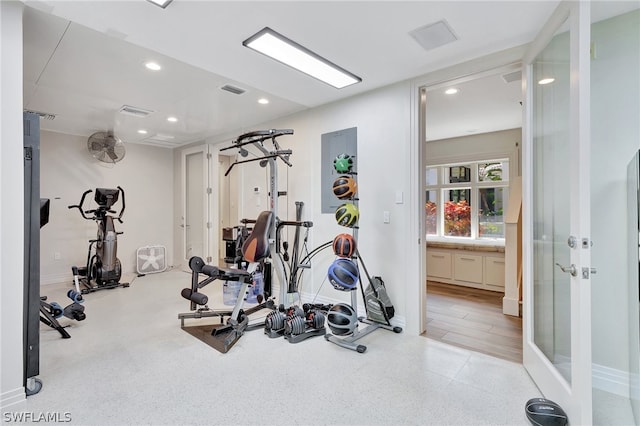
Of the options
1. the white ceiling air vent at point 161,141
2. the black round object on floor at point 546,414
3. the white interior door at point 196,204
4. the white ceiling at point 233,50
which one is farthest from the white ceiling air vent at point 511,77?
the white ceiling air vent at point 161,141

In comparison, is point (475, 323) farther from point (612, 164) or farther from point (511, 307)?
point (612, 164)

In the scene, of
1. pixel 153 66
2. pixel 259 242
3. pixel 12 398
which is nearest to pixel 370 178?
pixel 259 242

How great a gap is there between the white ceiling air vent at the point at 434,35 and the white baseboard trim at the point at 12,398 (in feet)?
11.4

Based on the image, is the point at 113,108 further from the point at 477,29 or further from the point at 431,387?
the point at 431,387

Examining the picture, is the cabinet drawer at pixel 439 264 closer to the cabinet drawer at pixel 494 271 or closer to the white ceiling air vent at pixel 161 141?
the cabinet drawer at pixel 494 271

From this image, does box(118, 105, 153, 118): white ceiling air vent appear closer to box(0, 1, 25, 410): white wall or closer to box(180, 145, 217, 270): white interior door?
box(180, 145, 217, 270): white interior door

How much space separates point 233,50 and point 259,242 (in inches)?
65.6

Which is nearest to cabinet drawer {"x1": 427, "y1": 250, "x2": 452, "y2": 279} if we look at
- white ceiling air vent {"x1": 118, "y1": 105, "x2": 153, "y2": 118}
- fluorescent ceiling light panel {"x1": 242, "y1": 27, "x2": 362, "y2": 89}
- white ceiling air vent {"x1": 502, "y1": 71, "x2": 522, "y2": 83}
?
white ceiling air vent {"x1": 502, "y1": 71, "x2": 522, "y2": 83}

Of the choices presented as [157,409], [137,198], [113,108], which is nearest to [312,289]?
[157,409]

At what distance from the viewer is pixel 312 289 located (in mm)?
3998

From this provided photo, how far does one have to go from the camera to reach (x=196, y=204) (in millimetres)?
6129

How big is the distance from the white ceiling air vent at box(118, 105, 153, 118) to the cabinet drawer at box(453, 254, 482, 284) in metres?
5.03

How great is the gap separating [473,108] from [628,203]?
8.23ft

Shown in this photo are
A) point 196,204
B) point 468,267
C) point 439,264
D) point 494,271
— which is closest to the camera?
point 494,271
